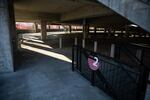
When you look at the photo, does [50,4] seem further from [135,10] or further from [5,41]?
[135,10]

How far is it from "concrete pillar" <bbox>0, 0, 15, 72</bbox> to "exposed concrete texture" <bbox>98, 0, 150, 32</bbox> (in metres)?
3.73

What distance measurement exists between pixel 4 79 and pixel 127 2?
4.44 metres

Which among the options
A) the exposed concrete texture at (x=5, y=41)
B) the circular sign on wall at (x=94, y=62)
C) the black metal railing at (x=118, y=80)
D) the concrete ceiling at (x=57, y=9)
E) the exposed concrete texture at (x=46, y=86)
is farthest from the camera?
the concrete ceiling at (x=57, y=9)

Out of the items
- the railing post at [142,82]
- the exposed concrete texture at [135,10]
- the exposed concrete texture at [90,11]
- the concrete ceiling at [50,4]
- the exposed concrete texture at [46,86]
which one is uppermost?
the concrete ceiling at [50,4]

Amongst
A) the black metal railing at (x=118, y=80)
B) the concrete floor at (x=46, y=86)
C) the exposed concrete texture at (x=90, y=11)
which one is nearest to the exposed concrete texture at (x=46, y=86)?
the concrete floor at (x=46, y=86)

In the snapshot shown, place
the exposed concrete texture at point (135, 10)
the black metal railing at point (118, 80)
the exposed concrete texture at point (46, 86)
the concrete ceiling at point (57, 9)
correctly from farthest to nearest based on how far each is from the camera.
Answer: the concrete ceiling at point (57, 9) → the exposed concrete texture at point (46, 86) → the black metal railing at point (118, 80) → the exposed concrete texture at point (135, 10)

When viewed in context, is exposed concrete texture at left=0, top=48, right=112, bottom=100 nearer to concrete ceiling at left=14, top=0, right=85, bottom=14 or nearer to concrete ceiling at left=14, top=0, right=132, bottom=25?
concrete ceiling at left=14, top=0, right=85, bottom=14

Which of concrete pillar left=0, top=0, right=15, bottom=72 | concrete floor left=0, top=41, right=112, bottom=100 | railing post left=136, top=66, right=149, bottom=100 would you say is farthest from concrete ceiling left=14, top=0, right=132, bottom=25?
railing post left=136, top=66, right=149, bottom=100

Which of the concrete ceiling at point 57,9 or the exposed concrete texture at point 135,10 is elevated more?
the concrete ceiling at point 57,9

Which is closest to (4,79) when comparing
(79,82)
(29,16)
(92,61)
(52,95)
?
(52,95)

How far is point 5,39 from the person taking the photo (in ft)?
15.5

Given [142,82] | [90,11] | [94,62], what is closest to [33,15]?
[90,11]

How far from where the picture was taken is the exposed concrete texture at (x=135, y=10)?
241 cm

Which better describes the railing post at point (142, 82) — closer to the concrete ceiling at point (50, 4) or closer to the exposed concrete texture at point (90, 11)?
the concrete ceiling at point (50, 4)
